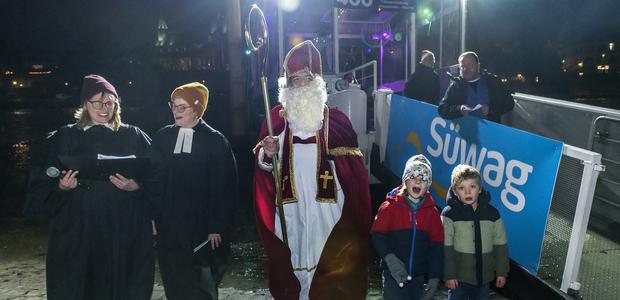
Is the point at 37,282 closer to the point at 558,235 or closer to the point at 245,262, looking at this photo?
the point at 245,262

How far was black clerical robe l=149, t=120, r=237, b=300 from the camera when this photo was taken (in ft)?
10.4

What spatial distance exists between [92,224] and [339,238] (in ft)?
5.28

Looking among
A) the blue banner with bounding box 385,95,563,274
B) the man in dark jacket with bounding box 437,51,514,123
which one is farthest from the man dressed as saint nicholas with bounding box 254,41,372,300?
the man in dark jacket with bounding box 437,51,514,123

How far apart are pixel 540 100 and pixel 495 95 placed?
1205 mm

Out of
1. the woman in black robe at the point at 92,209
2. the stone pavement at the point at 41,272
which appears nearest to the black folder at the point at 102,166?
the woman in black robe at the point at 92,209

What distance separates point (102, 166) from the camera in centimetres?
272

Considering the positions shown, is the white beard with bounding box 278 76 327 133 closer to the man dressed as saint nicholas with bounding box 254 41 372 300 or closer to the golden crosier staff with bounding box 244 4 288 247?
the man dressed as saint nicholas with bounding box 254 41 372 300

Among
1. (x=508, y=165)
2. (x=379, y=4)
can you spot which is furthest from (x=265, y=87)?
(x=379, y=4)

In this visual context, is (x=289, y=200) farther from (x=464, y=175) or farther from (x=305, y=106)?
(x=464, y=175)

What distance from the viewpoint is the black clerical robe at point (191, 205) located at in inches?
125

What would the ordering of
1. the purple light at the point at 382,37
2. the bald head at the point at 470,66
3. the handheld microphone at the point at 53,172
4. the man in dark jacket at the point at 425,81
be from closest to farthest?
the handheld microphone at the point at 53,172 < the bald head at the point at 470,66 < the man in dark jacket at the point at 425,81 < the purple light at the point at 382,37

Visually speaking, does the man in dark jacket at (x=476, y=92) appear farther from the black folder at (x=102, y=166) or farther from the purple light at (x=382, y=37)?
the purple light at (x=382, y=37)

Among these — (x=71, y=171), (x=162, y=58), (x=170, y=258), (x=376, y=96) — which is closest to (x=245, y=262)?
(x=170, y=258)

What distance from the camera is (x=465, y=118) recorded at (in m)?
4.84
